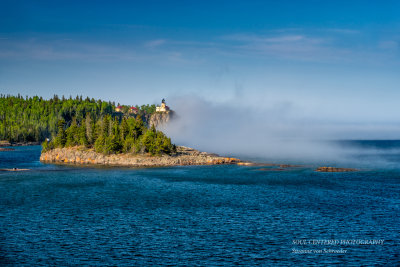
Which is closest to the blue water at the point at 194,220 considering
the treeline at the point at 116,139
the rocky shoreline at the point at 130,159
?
the rocky shoreline at the point at 130,159

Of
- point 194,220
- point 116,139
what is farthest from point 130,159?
point 194,220

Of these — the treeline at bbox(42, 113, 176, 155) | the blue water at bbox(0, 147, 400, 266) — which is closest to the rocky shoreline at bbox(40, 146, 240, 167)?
the treeline at bbox(42, 113, 176, 155)

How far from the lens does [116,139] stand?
472 feet

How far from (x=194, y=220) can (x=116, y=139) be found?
9300 cm

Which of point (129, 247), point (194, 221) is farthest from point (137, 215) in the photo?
point (129, 247)

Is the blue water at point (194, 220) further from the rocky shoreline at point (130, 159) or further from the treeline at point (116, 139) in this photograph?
the treeline at point (116, 139)

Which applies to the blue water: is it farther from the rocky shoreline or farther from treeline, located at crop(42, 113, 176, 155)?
treeline, located at crop(42, 113, 176, 155)

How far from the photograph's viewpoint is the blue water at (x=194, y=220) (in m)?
42.1

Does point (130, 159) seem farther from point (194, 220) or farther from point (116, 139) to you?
point (194, 220)

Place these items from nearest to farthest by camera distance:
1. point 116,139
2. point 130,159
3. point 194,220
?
point 194,220 < point 130,159 < point 116,139

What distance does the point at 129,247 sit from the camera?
148 ft

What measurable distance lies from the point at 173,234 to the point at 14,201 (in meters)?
38.5

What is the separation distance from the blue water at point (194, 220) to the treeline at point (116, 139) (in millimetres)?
38719

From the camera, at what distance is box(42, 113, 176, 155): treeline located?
14050cm
